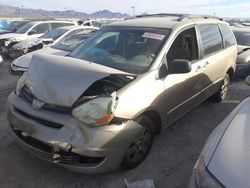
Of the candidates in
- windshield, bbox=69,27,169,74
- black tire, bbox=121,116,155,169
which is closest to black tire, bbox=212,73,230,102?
windshield, bbox=69,27,169,74

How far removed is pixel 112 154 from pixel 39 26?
491 inches

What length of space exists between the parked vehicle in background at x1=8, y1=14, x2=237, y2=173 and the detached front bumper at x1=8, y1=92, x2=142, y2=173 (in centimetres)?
1

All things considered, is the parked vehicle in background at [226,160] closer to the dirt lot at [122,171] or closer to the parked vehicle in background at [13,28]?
the dirt lot at [122,171]

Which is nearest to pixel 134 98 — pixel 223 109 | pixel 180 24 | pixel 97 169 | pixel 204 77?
pixel 97 169

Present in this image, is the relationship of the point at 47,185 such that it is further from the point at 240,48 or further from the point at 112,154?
the point at 240,48

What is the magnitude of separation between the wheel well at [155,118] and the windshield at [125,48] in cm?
53

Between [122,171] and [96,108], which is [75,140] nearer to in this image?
[96,108]

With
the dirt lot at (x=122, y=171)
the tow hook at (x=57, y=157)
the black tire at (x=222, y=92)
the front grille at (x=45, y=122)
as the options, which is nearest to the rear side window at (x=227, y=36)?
the black tire at (x=222, y=92)

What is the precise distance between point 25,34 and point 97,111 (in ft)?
38.5

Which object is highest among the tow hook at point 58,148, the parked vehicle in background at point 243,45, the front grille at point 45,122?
the front grille at point 45,122

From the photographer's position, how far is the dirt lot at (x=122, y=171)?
3486mm

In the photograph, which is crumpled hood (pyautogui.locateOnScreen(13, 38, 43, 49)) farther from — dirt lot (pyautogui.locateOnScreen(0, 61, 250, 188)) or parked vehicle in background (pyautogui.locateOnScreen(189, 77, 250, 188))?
parked vehicle in background (pyautogui.locateOnScreen(189, 77, 250, 188))

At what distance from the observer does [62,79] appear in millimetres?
3449

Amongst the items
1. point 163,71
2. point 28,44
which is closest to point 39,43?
point 28,44
